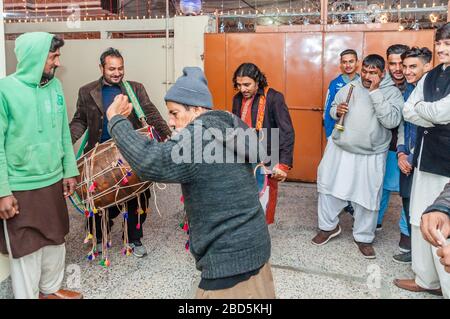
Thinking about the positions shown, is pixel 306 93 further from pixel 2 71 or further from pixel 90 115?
pixel 2 71

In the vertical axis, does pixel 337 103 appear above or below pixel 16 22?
below

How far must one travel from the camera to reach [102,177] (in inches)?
122

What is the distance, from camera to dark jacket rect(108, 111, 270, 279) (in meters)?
1.68

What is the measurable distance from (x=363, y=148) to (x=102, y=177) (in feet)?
7.06

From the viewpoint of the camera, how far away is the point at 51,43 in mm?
2672

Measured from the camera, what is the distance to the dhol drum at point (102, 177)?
122 inches

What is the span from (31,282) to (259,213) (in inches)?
64.9

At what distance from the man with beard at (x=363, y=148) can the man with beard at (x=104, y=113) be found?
1517mm

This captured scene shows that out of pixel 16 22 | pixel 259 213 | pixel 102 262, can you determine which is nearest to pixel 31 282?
pixel 102 262

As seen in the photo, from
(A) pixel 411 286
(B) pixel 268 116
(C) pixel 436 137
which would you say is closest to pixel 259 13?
(B) pixel 268 116

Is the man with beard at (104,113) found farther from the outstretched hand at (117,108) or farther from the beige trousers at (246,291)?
the beige trousers at (246,291)

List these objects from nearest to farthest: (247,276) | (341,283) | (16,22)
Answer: (247,276), (341,283), (16,22)

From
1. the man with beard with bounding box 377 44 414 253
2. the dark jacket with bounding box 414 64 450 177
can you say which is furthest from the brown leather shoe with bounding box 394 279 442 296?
the dark jacket with bounding box 414 64 450 177

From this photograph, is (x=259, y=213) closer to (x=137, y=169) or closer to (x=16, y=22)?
(x=137, y=169)
